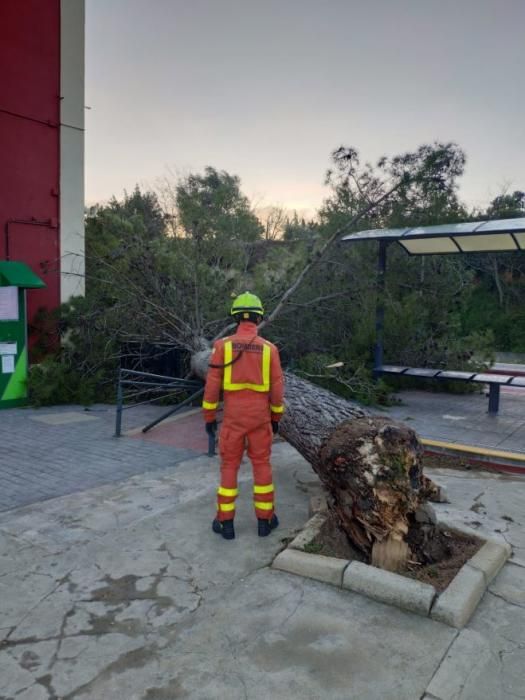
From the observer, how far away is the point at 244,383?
3893mm

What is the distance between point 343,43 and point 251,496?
28.0 ft

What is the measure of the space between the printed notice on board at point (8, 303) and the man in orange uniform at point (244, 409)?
18.7ft

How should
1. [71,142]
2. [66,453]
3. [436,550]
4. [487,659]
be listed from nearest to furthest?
[487,659] < [436,550] < [66,453] < [71,142]

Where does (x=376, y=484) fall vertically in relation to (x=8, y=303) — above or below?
below

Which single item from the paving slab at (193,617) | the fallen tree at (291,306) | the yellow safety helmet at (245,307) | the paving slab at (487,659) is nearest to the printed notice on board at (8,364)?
the fallen tree at (291,306)

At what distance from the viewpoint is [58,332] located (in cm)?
940

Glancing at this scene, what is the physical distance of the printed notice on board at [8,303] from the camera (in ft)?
27.3

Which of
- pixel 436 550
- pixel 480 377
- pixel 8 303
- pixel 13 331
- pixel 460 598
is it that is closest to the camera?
pixel 460 598

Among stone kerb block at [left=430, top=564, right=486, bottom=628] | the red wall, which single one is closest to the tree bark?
stone kerb block at [left=430, top=564, right=486, bottom=628]

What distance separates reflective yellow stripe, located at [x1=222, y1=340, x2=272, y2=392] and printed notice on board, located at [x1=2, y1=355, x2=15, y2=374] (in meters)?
5.82

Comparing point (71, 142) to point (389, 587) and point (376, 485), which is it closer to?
point (376, 485)

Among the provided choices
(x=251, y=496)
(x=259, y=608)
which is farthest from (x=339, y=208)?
(x=259, y=608)

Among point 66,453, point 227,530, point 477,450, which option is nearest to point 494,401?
point 477,450

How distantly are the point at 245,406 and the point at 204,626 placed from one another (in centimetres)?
150
